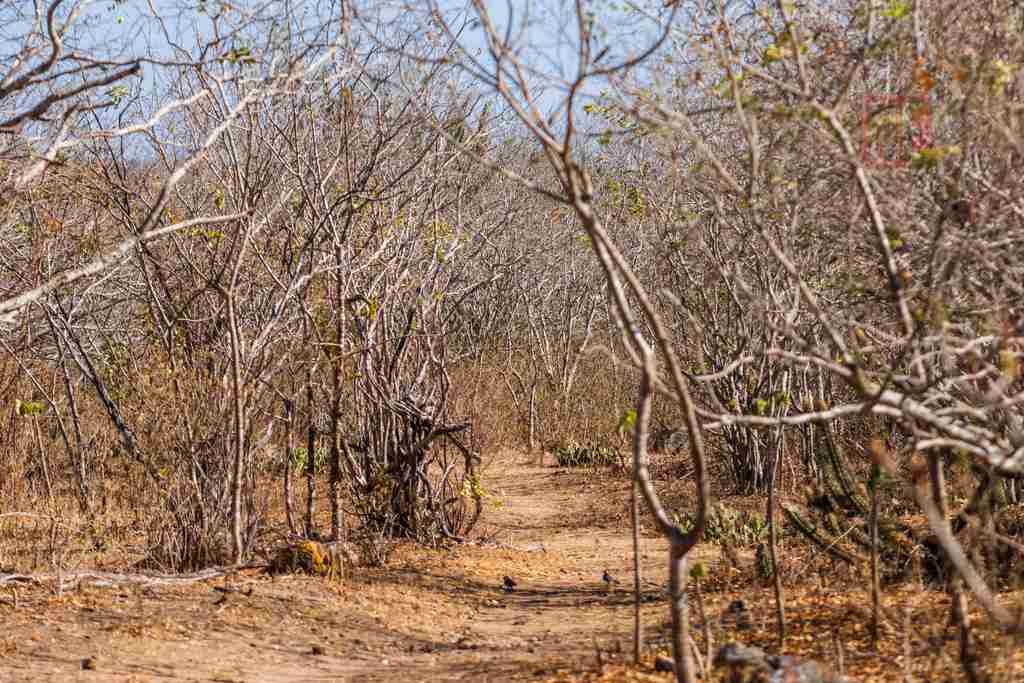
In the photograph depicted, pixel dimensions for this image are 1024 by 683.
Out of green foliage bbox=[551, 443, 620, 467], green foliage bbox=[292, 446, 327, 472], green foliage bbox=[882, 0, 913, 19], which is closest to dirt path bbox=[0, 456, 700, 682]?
green foliage bbox=[292, 446, 327, 472]

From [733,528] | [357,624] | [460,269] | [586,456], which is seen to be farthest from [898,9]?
[586,456]

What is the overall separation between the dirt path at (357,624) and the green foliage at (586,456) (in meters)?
5.32

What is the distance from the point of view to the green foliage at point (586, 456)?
46.6 feet

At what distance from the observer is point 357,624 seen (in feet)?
21.6

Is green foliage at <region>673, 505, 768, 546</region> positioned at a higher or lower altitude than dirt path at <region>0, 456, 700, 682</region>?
higher

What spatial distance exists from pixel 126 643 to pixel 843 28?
15.1 ft

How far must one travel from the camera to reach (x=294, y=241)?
8594 mm

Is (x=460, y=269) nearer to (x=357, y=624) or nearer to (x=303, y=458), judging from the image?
(x=303, y=458)

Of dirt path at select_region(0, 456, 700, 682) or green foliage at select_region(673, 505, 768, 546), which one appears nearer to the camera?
dirt path at select_region(0, 456, 700, 682)

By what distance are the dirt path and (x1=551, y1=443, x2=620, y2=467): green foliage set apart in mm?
5315

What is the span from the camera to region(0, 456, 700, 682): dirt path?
18.3 feet

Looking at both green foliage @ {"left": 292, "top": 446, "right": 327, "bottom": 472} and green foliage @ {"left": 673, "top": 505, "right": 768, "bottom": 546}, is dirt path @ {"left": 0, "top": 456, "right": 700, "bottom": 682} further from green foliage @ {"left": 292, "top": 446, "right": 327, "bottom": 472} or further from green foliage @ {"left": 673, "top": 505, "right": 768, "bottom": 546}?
green foliage @ {"left": 292, "top": 446, "right": 327, "bottom": 472}

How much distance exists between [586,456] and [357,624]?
8.14 meters

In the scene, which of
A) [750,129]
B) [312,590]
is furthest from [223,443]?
[750,129]
